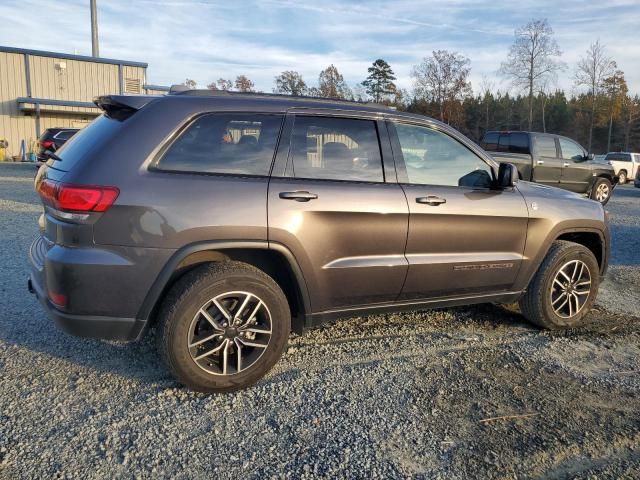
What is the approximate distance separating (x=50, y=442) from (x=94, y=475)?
0.41m

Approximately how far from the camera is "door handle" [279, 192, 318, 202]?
10.5 feet

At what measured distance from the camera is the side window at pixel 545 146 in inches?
512

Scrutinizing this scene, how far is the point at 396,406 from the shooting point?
120 inches

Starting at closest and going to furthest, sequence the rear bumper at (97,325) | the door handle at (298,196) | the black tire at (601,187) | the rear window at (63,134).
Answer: the rear bumper at (97,325) < the door handle at (298,196) < the black tire at (601,187) < the rear window at (63,134)

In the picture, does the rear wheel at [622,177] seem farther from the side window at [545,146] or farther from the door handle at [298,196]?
the door handle at [298,196]

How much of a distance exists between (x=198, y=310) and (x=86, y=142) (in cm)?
124

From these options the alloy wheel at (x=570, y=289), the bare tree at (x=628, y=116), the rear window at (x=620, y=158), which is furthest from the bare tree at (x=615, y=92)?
the alloy wheel at (x=570, y=289)

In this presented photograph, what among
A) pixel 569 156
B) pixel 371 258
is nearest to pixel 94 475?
pixel 371 258

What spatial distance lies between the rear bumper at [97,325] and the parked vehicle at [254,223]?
0.01 m

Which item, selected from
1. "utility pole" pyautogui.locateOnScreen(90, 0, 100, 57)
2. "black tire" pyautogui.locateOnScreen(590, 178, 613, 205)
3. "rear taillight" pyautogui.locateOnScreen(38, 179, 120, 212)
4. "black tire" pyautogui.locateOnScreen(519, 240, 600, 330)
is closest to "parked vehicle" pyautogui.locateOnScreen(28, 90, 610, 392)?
"rear taillight" pyautogui.locateOnScreen(38, 179, 120, 212)

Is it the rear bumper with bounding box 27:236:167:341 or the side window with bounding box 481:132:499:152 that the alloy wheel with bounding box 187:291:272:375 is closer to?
the rear bumper with bounding box 27:236:167:341

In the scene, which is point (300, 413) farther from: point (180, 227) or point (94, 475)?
point (180, 227)

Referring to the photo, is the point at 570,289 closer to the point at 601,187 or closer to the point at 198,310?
the point at 198,310

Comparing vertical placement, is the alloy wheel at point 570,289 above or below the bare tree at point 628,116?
below
